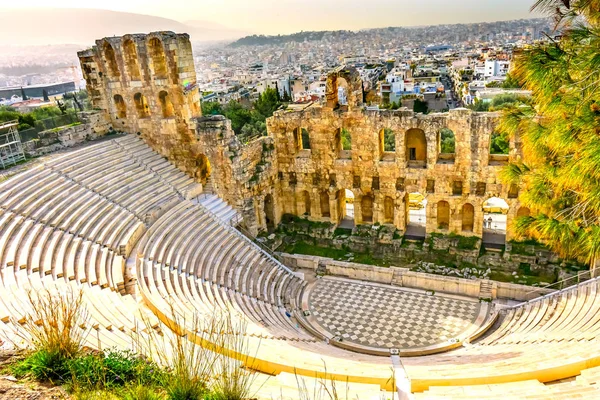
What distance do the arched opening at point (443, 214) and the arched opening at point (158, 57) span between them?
15.4 metres

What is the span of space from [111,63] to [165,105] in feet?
11.6

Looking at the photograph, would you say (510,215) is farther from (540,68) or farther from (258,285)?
(540,68)

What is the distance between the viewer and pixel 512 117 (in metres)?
9.38

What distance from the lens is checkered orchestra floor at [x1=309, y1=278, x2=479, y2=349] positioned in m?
16.2

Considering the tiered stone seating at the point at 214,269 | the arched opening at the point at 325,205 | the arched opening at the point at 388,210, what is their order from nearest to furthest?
the tiered stone seating at the point at 214,269, the arched opening at the point at 388,210, the arched opening at the point at 325,205

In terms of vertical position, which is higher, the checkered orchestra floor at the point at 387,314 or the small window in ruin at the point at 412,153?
the small window in ruin at the point at 412,153

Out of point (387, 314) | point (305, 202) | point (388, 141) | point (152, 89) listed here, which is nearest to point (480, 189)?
point (387, 314)

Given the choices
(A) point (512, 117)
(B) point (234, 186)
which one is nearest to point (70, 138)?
(B) point (234, 186)

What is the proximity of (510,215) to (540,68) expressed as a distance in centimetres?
1311

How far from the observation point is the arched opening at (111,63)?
23000 millimetres

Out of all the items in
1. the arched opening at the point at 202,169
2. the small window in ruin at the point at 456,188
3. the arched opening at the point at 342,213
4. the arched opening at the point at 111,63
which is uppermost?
the arched opening at the point at 111,63

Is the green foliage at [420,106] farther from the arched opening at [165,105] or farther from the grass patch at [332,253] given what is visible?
the arched opening at [165,105]

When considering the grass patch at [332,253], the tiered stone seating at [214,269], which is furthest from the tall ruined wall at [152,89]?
the grass patch at [332,253]

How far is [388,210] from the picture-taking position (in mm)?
22875
